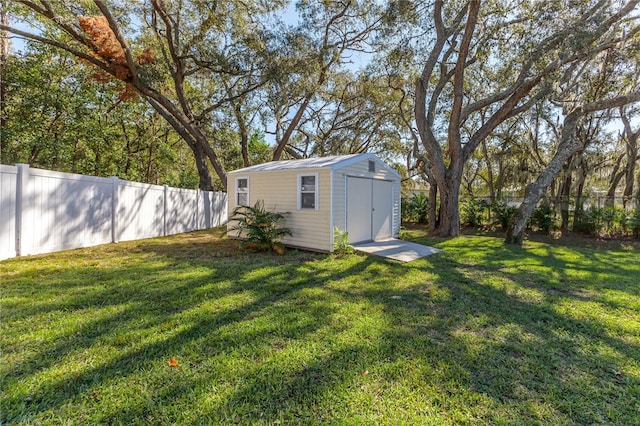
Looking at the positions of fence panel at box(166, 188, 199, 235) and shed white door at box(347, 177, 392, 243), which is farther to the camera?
fence panel at box(166, 188, 199, 235)

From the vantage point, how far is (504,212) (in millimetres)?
11867

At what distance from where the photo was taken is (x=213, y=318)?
324 cm

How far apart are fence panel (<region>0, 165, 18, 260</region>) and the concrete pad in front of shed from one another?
266 inches

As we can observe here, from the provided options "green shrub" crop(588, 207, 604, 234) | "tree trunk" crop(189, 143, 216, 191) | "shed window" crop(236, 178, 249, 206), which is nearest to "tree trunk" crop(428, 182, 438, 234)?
"green shrub" crop(588, 207, 604, 234)

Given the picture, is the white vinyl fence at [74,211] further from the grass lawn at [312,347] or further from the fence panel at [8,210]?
the grass lawn at [312,347]

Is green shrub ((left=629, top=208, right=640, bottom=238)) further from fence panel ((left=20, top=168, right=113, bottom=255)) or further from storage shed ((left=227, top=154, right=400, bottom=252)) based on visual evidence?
fence panel ((left=20, top=168, right=113, bottom=255))

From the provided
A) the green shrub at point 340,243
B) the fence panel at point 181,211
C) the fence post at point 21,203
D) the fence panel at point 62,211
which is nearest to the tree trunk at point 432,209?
the green shrub at point 340,243

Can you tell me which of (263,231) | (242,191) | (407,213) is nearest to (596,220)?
(407,213)

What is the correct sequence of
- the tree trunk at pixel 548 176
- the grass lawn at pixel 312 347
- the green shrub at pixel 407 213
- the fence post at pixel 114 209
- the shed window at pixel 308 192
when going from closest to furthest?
the grass lawn at pixel 312 347
the shed window at pixel 308 192
the fence post at pixel 114 209
the tree trunk at pixel 548 176
the green shrub at pixel 407 213

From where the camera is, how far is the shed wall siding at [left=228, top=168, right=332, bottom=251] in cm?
705

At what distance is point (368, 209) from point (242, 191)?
3.91 metres

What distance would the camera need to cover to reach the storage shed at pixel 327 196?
709cm

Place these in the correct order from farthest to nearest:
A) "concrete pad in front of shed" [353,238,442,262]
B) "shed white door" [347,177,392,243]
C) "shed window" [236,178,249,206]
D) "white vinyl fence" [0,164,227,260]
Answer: "shed window" [236,178,249,206]
"shed white door" [347,177,392,243]
"concrete pad in front of shed" [353,238,442,262]
"white vinyl fence" [0,164,227,260]

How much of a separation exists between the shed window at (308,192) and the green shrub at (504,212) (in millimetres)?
8734
